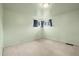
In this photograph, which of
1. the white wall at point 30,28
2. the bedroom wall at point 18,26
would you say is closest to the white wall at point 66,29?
the white wall at point 30,28

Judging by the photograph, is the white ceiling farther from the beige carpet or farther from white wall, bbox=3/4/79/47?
the beige carpet

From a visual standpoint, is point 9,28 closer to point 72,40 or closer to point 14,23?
point 14,23

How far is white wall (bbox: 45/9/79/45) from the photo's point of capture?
55.6 inches

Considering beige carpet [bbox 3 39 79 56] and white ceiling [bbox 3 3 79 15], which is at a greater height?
white ceiling [bbox 3 3 79 15]

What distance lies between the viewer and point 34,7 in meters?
1.40

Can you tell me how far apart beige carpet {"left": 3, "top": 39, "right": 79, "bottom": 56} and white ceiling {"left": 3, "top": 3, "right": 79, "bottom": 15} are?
42cm

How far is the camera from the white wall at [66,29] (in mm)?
1413

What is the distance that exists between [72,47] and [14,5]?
923 mm

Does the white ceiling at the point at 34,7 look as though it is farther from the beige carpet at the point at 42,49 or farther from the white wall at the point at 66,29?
the beige carpet at the point at 42,49

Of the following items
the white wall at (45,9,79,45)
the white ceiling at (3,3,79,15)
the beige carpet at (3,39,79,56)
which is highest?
the white ceiling at (3,3,79,15)

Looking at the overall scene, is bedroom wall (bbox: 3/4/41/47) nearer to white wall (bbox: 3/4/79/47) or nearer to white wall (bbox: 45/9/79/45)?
white wall (bbox: 3/4/79/47)

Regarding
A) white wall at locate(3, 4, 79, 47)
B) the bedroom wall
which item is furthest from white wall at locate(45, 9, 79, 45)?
the bedroom wall

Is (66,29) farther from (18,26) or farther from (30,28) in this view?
(18,26)

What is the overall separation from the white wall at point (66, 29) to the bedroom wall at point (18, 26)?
0.20m
